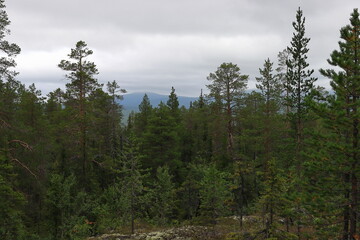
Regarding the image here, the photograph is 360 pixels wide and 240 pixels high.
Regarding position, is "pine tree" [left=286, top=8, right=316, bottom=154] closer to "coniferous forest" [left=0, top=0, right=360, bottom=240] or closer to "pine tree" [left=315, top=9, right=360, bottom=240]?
"coniferous forest" [left=0, top=0, right=360, bottom=240]

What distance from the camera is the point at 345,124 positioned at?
10.6 m

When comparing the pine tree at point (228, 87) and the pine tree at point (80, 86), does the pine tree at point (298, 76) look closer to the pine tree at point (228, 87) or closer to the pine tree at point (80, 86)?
the pine tree at point (228, 87)

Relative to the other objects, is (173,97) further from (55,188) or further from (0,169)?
(0,169)

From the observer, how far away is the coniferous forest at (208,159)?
35.9 ft

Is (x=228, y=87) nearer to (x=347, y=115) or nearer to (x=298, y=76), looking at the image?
(x=298, y=76)

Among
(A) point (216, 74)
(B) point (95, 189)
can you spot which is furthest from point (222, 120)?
(B) point (95, 189)

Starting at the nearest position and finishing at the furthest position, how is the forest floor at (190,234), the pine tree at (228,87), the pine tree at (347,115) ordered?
the pine tree at (347,115), the forest floor at (190,234), the pine tree at (228,87)

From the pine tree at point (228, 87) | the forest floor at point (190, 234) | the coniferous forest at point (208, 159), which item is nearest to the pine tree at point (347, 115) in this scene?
the coniferous forest at point (208, 159)

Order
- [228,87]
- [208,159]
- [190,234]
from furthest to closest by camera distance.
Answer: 1. [208,159]
2. [228,87]
3. [190,234]

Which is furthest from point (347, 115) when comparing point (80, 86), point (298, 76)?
point (80, 86)

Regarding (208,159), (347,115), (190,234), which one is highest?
(347,115)

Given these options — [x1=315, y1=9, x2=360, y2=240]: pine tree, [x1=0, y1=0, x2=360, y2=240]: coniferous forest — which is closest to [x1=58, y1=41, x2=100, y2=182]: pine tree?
[x1=0, y1=0, x2=360, y2=240]: coniferous forest

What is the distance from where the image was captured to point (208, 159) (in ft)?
117

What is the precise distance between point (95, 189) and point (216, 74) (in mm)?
17404
